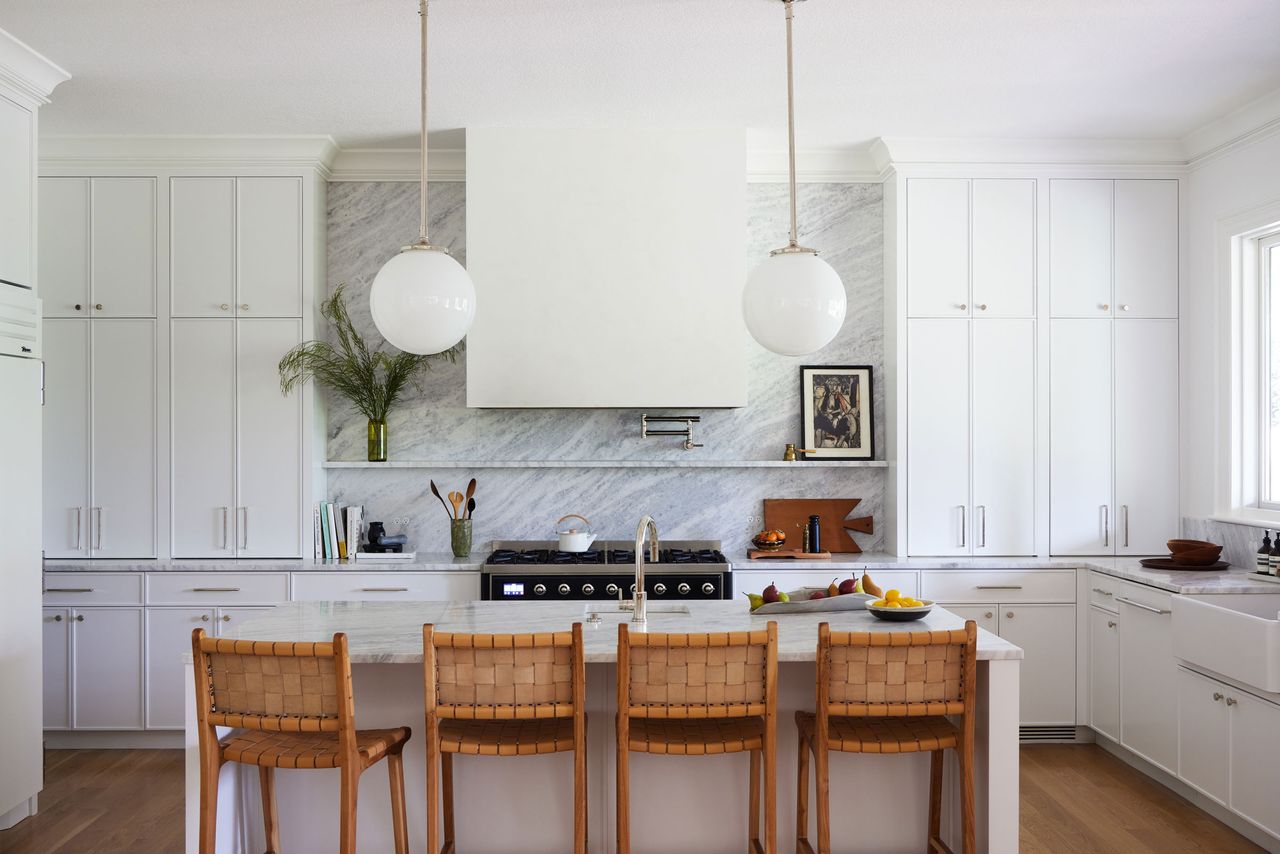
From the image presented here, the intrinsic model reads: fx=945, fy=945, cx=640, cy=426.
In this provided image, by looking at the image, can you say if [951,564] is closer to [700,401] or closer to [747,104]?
[700,401]

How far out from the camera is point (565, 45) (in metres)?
3.67

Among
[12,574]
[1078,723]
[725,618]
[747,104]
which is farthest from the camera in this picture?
[1078,723]

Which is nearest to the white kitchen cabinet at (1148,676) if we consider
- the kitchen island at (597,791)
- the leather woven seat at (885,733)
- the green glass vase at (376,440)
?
the kitchen island at (597,791)

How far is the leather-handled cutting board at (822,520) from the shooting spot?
5.13 m

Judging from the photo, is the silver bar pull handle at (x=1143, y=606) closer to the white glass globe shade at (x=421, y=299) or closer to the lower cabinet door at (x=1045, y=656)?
the lower cabinet door at (x=1045, y=656)

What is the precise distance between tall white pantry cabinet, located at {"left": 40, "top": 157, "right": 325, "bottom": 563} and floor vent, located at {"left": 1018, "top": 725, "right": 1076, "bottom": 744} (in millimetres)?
3709

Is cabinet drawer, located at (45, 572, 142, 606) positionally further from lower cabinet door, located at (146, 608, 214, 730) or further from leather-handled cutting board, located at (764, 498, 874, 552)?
leather-handled cutting board, located at (764, 498, 874, 552)

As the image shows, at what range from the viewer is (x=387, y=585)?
4.59 meters

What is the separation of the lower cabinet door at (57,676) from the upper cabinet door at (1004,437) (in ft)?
14.8

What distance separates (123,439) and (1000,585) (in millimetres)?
4436

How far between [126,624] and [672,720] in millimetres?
3204

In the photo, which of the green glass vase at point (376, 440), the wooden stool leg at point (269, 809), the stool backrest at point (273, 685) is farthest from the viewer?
the green glass vase at point (376, 440)

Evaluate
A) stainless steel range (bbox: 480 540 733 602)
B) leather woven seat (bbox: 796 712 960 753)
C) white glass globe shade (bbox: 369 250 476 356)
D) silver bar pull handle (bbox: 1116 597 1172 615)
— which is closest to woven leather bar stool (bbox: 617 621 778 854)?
leather woven seat (bbox: 796 712 960 753)

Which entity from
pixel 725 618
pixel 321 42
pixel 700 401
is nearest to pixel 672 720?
pixel 725 618
